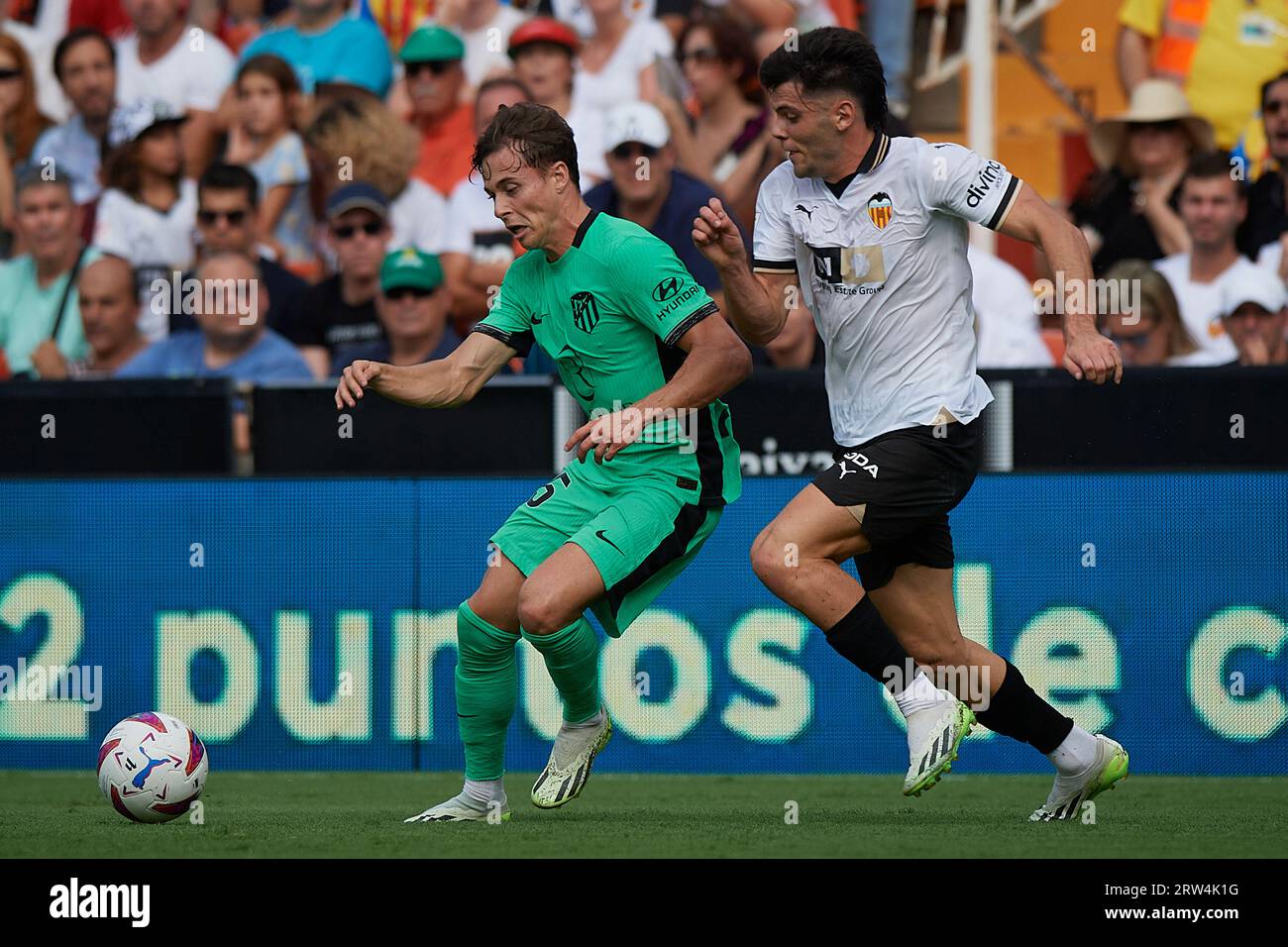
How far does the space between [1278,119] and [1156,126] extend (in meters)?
0.73

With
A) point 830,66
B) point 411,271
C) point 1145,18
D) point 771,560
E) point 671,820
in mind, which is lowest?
point 671,820

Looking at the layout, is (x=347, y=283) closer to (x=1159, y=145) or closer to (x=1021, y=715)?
(x=1159, y=145)

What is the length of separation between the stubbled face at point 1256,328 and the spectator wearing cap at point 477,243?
3.86 meters

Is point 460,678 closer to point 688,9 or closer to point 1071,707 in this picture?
point 1071,707

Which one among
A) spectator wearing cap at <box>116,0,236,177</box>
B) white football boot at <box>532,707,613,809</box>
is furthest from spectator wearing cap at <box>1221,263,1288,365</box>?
spectator wearing cap at <box>116,0,236,177</box>

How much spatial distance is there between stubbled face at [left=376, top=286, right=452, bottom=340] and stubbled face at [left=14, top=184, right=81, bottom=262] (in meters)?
2.57

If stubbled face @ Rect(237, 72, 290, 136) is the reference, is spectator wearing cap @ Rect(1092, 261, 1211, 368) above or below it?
below

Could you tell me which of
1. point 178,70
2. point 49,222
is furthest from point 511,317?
point 178,70

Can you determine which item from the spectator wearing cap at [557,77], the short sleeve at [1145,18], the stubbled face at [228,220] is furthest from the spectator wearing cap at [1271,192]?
the stubbled face at [228,220]

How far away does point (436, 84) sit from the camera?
1169 centimetres

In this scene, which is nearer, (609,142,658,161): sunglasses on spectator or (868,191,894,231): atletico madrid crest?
(868,191,894,231): atletico madrid crest

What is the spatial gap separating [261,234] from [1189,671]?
20.5ft

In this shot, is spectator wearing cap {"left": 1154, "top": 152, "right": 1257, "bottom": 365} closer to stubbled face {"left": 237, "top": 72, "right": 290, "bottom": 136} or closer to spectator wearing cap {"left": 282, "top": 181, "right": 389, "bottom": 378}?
spectator wearing cap {"left": 282, "top": 181, "right": 389, "bottom": 378}

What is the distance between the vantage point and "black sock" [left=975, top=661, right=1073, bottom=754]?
6.37 m
